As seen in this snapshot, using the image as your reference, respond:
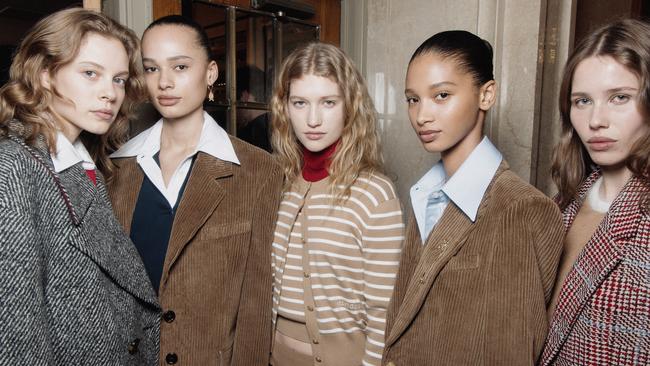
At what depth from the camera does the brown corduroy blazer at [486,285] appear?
109 cm

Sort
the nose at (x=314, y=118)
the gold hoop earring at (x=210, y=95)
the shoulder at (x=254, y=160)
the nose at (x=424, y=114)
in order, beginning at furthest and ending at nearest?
the gold hoop earring at (x=210, y=95)
the shoulder at (x=254, y=160)
the nose at (x=314, y=118)
the nose at (x=424, y=114)

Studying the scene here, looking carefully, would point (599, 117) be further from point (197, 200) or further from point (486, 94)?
point (197, 200)

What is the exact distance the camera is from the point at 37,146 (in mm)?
1186

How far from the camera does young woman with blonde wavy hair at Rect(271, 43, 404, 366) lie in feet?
4.82

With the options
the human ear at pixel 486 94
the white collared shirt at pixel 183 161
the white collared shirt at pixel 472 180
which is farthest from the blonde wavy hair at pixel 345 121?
the human ear at pixel 486 94

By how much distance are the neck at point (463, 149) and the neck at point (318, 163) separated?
1.36 ft

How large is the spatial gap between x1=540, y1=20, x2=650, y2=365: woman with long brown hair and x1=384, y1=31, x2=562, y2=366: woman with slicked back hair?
79mm

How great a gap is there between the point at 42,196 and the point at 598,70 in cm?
141

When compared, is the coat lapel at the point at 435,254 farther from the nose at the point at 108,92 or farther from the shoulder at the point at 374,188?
the nose at the point at 108,92

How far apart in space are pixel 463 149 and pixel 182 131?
0.98m

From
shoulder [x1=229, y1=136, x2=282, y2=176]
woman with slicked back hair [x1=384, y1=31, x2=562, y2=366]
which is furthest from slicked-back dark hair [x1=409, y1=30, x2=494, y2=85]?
shoulder [x1=229, y1=136, x2=282, y2=176]

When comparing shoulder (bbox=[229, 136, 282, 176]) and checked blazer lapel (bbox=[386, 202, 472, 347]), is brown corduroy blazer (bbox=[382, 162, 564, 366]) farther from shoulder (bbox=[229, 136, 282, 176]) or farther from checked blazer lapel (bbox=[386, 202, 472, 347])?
shoulder (bbox=[229, 136, 282, 176])

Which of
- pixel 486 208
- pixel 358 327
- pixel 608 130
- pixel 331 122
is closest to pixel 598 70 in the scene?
pixel 608 130

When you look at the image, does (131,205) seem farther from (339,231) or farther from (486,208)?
(486,208)
